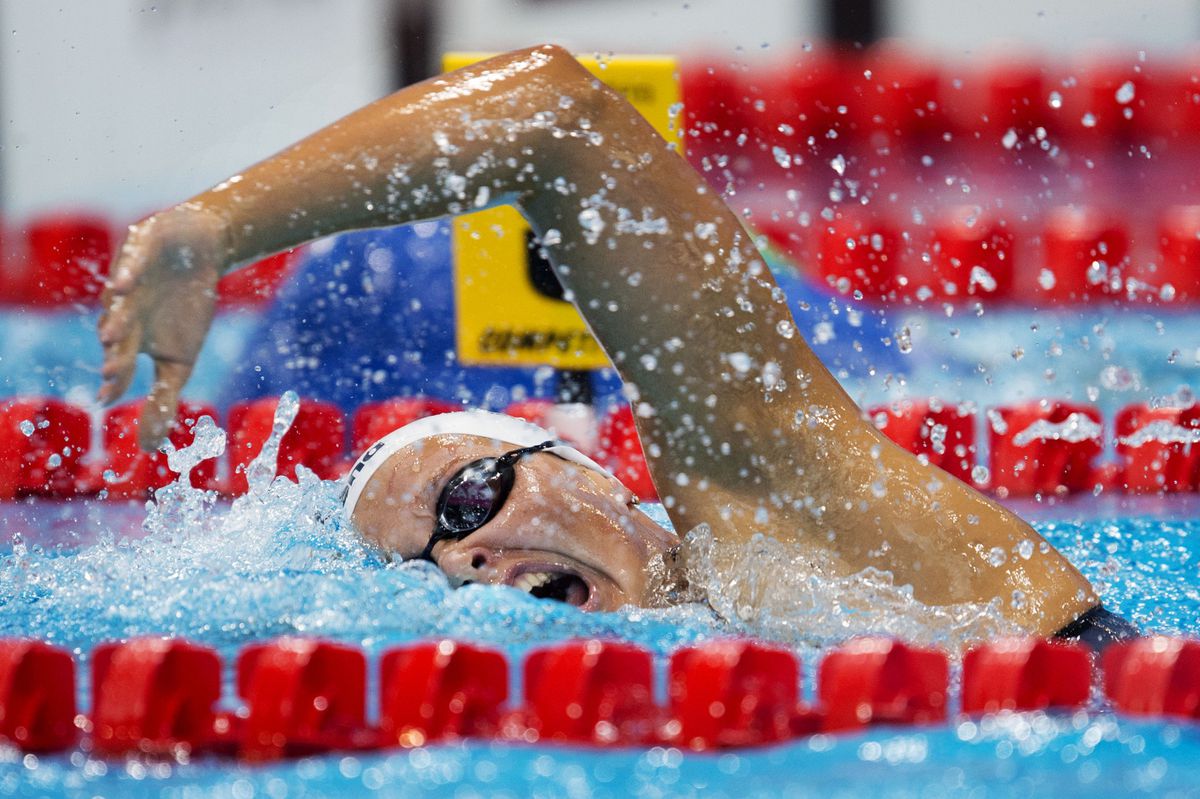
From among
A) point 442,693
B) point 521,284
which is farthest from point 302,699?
point 521,284

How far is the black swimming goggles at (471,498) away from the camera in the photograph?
6.07 feet

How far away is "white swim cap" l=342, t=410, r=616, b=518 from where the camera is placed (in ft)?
6.26

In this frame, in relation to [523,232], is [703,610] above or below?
below

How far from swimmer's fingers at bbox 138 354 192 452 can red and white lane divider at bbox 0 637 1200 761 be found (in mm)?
270

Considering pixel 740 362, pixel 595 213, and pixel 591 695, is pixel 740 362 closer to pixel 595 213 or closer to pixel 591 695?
pixel 595 213

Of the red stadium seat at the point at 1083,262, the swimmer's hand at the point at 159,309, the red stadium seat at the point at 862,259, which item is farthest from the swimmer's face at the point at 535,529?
the red stadium seat at the point at 1083,262

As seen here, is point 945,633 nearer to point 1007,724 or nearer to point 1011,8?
point 1007,724

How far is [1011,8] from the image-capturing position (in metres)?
6.38

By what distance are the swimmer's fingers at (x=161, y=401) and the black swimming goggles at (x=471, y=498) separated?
628 mm

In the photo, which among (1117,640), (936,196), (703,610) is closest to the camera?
(1117,640)

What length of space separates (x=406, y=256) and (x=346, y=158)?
2.44 meters

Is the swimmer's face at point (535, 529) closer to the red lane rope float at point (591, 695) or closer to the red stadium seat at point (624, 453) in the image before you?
the red lane rope float at point (591, 695)

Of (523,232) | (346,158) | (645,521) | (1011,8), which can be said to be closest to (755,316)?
(645,521)

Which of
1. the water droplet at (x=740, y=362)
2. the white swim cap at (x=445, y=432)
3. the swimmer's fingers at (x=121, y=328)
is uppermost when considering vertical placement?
the swimmer's fingers at (x=121, y=328)
